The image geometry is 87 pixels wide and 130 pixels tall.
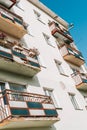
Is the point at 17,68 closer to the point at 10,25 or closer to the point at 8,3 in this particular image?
the point at 10,25

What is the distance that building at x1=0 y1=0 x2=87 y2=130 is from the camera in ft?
35.0

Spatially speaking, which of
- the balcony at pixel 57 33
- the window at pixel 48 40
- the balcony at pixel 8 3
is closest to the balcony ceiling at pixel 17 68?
the window at pixel 48 40

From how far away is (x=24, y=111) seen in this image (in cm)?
1033

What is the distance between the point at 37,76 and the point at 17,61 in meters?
2.73

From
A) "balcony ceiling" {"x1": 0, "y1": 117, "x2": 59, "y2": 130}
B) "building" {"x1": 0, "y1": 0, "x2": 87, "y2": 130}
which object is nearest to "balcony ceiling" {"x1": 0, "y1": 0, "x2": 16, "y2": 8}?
"building" {"x1": 0, "y1": 0, "x2": 87, "y2": 130}

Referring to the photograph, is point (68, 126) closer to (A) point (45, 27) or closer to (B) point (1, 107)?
(B) point (1, 107)

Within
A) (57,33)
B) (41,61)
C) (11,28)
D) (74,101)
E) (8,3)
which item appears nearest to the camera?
(11,28)

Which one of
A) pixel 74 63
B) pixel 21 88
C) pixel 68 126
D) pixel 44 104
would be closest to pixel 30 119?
pixel 44 104

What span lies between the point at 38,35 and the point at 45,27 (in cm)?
331

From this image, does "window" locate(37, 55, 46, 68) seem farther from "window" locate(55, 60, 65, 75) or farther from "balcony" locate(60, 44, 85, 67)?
"balcony" locate(60, 44, 85, 67)

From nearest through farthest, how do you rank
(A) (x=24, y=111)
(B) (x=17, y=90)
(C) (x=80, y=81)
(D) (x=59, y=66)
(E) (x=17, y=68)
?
(A) (x=24, y=111) → (B) (x=17, y=90) → (E) (x=17, y=68) → (C) (x=80, y=81) → (D) (x=59, y=66)

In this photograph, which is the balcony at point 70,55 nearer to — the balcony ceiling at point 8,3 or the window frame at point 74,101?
the window frame at point 74,101

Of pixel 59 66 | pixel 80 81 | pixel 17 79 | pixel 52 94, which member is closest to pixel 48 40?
pixel 59 66

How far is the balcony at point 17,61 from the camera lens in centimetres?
1256
